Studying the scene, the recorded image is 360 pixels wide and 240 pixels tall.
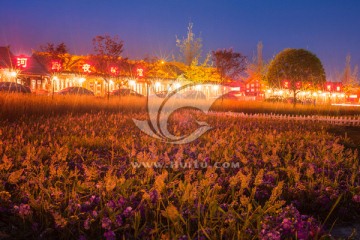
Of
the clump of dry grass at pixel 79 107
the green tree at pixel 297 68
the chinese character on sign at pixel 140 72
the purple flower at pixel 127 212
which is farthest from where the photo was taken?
the chinese character on sign at pixel 140 72

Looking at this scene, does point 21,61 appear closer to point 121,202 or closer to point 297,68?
point 297,68

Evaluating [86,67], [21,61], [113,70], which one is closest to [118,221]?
[113,70]

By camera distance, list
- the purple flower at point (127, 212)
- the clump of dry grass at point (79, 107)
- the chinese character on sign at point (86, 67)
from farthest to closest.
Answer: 1. the chinese character on sign at point (86, 67)
2. the clump of dry grass at point (79, 107)
3. the purple flower at point (127, 212)

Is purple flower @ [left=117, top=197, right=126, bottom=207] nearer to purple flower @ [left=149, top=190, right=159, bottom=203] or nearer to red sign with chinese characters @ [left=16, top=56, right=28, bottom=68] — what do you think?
purple flower @ [left=149, top=190, right=159, bottom=203]

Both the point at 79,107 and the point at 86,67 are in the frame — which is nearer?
the point at 79,107

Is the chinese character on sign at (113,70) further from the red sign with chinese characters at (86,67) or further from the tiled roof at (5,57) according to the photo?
the tiled roof at (5,57)

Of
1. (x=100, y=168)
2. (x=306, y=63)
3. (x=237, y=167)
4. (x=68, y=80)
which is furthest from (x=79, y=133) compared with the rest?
(x=68, y=80)

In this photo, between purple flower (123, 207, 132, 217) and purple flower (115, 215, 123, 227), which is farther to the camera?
purple flower (123, 207, 132, 217)

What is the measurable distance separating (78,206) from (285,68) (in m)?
24.7

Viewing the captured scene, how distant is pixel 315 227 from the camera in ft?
8.59

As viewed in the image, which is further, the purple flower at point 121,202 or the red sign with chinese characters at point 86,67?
the red sign with chinese characters at point 86,67

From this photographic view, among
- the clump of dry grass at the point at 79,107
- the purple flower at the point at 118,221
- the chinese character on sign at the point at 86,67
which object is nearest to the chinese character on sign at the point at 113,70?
the clump of dry grass at the point at 79,107

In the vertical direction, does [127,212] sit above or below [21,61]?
below

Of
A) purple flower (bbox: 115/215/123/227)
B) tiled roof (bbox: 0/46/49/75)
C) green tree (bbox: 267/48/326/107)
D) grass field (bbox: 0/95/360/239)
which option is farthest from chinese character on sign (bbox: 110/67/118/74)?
purple flower (bbox: 115/215/123/227)
